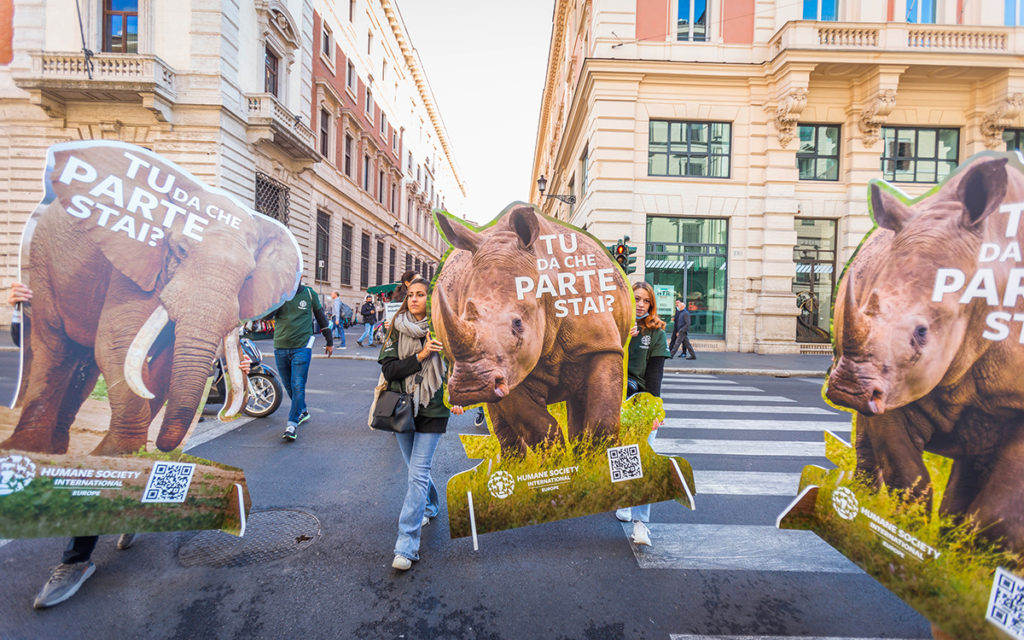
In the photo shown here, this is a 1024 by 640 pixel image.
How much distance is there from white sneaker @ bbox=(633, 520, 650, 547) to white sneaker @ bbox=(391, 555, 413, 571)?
1.68 m

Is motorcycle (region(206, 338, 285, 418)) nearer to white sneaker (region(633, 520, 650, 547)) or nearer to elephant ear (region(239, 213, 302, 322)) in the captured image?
elephant ear (region(239, 213, 302, 322))

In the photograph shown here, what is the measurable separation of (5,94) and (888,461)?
25940mm

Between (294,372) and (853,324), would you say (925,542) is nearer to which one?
(853,324)

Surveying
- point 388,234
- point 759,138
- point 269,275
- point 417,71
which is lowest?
point 269,275

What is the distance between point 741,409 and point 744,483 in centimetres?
363

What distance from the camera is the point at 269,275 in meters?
3.15

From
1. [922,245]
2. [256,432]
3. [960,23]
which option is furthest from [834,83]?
[256,432]

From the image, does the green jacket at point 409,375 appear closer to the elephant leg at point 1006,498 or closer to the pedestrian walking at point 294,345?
the elephant leg at point 1006,498

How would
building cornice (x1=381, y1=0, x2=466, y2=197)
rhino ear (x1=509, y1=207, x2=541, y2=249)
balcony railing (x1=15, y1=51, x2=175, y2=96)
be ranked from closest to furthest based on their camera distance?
rhino ear (x1=509, y1=207, x2=541, y2=249) < balcony railing (x1=15, y1=51, x2=175, y2=96) < building cornice (x1=381, y1=0, x2=466, y2=197)

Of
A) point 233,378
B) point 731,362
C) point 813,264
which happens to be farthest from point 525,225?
point 813,264

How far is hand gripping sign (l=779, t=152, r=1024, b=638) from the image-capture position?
2002mm

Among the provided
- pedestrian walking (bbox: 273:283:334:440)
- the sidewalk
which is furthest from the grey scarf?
the sidewalk

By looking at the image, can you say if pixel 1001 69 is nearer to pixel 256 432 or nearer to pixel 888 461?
pixel 888 461

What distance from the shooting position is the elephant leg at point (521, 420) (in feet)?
Answer: 10.5
